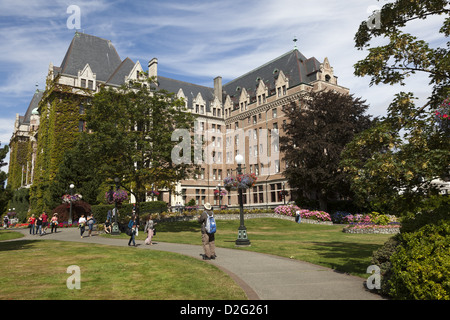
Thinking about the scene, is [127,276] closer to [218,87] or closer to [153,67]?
[153,67]

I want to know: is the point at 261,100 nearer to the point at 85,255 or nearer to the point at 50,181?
the point at 50,181

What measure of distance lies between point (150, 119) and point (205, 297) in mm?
20637

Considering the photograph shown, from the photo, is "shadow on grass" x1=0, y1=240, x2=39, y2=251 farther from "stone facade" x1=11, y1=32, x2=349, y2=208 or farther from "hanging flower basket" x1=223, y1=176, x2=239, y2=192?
"stone facade" x1=11, y1=32, x2=349, y2=208

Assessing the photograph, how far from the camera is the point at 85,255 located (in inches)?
480

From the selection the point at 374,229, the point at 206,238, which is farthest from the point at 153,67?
the point at 206,238

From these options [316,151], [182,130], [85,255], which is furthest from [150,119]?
[316,151]

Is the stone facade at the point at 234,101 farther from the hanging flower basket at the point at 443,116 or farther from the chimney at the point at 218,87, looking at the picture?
the hanging flower basket at the point at 443,116

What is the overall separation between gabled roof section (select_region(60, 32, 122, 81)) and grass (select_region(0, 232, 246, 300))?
47.0 metres

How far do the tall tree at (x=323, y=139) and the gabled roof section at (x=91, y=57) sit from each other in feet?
114

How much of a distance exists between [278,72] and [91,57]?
34062mm

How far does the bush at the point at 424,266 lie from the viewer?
5.64m

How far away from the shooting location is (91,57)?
54406 millimetres

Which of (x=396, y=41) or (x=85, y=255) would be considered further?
(x=85, y=255)

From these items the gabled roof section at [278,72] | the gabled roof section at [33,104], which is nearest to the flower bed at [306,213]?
the gabled roof section at [278,72]
